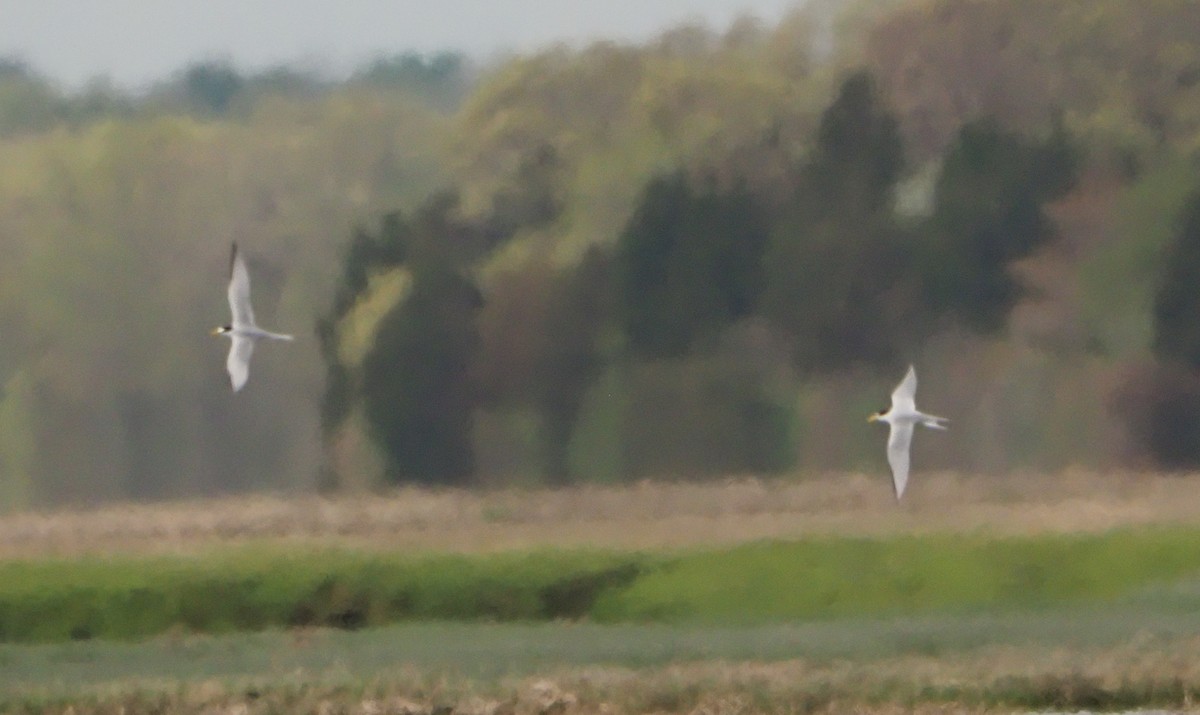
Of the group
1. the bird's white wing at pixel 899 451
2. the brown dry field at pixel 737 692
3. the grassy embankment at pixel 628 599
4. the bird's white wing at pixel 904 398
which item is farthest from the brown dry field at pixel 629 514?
the brown dry field at pixel 737 692

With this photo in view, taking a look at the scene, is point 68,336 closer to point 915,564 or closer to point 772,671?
point 915,564

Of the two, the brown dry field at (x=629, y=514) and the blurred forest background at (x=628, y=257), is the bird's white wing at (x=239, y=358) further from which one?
the blurred forest background at (x=628, y=257)

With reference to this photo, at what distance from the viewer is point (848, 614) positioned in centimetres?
2361

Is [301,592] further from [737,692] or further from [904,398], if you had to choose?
[737,692]

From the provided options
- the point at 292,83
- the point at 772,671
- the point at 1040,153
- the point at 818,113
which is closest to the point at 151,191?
the point at 292,83

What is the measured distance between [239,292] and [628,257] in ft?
37.0

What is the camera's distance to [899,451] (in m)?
24.2

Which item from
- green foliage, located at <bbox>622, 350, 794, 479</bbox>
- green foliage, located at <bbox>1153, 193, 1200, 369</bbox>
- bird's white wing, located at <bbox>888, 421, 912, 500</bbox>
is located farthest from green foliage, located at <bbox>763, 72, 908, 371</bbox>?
bird's white wing, located at <bbox>888, 421, 912, 500</bbox>

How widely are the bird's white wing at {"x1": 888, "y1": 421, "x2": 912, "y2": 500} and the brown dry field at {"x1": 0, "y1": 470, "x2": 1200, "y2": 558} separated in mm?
1241

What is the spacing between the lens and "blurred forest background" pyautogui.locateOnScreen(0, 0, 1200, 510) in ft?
107

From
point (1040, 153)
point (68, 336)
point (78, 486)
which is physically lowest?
point (78, 486)

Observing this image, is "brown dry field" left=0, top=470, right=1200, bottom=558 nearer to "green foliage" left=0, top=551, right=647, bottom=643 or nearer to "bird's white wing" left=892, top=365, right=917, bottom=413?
"green foliage" left=0, top=551, right=647, bottom=643

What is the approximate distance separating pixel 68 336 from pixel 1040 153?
13475 millimetres

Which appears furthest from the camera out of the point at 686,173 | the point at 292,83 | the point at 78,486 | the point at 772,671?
the point at 292,83
